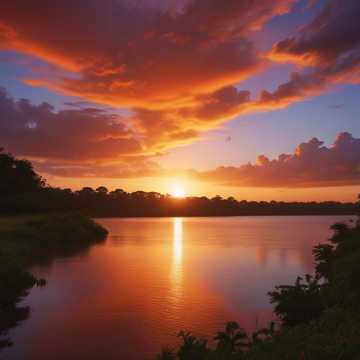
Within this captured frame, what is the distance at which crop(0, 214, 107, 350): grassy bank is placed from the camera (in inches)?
1234

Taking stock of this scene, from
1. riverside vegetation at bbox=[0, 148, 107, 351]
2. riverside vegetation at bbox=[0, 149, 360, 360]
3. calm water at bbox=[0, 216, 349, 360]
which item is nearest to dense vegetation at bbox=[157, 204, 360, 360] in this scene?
riverside vegetation at bbox=[0, 149, 360, 360]

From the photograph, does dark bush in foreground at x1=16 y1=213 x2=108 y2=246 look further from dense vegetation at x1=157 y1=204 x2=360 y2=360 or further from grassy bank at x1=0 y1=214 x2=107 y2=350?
dense vegetation at x1=157 y1=204 x2=360 y2=360

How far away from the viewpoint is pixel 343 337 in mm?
12195

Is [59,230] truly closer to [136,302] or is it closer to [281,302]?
[136,302]

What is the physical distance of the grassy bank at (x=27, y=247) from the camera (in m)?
31.3

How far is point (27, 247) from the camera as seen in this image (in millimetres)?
61875

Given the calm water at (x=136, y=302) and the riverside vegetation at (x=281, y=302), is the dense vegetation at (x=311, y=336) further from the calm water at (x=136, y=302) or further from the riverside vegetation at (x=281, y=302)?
the calm water at (x=136, y=302)

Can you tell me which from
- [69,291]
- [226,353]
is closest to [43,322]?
[69,291]

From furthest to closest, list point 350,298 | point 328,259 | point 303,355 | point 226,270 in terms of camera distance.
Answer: point 226,270, point 328,259, point 350,298, point 303,355

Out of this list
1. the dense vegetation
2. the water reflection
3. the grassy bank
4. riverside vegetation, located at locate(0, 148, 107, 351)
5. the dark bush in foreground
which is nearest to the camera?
the dense vegetation

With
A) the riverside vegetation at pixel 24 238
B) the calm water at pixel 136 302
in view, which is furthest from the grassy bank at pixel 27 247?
the calm water at pixel 136 302

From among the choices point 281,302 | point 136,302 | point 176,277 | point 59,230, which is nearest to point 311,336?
point 281,302

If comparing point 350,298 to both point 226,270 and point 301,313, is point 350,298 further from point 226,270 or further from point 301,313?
point 226,270

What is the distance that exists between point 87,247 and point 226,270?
1427 inches
